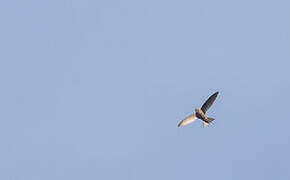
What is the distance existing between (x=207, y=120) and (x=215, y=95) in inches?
163

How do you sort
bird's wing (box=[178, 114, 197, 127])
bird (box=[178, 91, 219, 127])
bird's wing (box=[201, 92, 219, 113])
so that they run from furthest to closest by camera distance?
1. bird's wing (box=[178, 114, 197, 127])
2. bird (box=[178, 91, 219, 127])
3. bird's wing (box=[201, 92, 219, 113])

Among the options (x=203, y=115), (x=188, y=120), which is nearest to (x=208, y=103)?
(x=203, y=115)

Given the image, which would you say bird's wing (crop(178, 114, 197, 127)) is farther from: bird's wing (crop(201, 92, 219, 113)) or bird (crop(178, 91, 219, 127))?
bird's wing (crop(201, 92, 219, 113))

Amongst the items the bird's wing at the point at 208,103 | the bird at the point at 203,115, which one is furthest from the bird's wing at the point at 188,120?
the bird's wing at the point at 208,103

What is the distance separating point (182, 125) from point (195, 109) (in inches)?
120

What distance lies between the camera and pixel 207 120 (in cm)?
8625

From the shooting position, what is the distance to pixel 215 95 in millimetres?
84688

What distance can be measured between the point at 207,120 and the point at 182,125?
3.76m

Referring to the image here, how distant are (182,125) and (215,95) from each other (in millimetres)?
6752

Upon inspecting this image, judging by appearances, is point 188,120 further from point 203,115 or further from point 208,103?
point 208,103

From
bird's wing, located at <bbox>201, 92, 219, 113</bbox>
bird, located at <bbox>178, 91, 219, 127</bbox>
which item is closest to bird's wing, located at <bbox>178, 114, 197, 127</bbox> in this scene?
bird, located at <bbox>178, 91, 219, 127</bbox>

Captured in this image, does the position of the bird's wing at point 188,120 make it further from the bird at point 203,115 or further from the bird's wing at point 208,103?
the bird's wing at point 208,103

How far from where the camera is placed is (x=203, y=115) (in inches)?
3376

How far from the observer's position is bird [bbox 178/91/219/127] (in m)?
85.4
